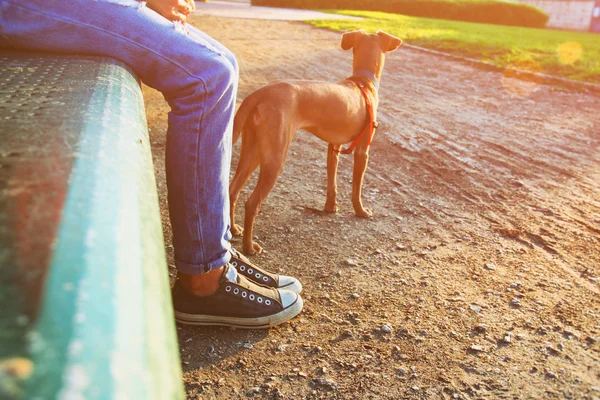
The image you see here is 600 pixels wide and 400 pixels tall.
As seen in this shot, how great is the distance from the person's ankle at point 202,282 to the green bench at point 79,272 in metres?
1.45

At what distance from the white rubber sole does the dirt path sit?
43 millimetres

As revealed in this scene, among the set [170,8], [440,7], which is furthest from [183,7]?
[440,7]

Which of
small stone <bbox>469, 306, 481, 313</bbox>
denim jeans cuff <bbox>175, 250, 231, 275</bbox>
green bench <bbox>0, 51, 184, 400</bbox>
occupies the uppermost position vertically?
green bench <bbox>0, 51, 184, 400</bbox>

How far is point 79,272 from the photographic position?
458 millimetres

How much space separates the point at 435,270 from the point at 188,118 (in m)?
1.79

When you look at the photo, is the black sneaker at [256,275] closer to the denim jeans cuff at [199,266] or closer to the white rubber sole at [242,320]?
the white rubber sole at [242,320]

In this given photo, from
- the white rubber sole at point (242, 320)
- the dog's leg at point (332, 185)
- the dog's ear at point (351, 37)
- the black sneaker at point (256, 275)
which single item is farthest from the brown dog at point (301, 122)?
the white rubber sole at point (242, 320)

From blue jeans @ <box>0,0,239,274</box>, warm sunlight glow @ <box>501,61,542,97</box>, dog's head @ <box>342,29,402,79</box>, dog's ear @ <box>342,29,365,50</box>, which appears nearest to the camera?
blue jeans @ <box>0,0,239,274</box>

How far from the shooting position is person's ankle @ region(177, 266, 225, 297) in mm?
2264

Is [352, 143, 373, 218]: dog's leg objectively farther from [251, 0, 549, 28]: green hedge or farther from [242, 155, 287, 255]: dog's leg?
[251, 0, 549, 28]: green hedge

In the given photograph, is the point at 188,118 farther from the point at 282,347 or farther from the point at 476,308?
the point at 476,308

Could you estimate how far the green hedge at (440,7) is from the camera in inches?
966

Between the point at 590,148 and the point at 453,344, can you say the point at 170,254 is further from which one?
the point at 590,148

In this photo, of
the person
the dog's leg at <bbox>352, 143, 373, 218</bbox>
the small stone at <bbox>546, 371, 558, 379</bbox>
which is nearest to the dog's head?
the dog's leg at <bbox>352, 143, 373, 218</bbox>
